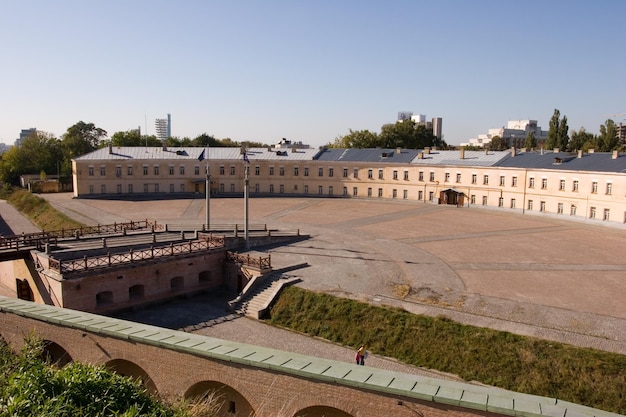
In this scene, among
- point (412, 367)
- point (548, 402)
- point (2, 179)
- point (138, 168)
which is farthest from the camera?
point (2, 179)

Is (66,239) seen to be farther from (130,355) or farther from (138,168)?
(138,168)

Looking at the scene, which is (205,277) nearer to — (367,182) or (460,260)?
(460,260)

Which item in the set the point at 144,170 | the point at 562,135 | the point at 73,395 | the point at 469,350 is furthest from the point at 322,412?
the point at 562,135

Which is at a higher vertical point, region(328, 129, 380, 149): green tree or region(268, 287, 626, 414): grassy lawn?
region(328, 129, 380, 149): green tree

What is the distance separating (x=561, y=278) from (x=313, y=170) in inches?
1768

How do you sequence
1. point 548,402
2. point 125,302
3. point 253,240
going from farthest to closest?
point 253,240 < point 125,302 < point 548,402

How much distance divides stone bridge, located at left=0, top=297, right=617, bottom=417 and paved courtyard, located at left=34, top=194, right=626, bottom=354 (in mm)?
12467

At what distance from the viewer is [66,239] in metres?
34.2

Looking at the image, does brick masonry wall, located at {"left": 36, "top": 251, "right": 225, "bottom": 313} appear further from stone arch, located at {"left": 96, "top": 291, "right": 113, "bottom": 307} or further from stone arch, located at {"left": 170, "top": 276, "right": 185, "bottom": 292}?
stone arch, located at {"left": 96, "top": 291, "right": 113, "bottom": 307}

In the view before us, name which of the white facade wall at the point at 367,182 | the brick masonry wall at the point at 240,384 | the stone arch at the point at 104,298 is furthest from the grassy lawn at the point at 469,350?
the white facade wall at the point at 367,182

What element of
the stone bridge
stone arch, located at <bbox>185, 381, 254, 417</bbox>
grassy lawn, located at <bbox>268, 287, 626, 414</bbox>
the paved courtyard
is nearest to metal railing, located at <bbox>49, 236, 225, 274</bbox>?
the paved courtyard

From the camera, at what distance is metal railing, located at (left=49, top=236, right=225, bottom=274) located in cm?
2717

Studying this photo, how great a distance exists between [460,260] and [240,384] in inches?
991

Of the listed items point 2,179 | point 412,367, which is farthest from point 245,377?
point 2,179
